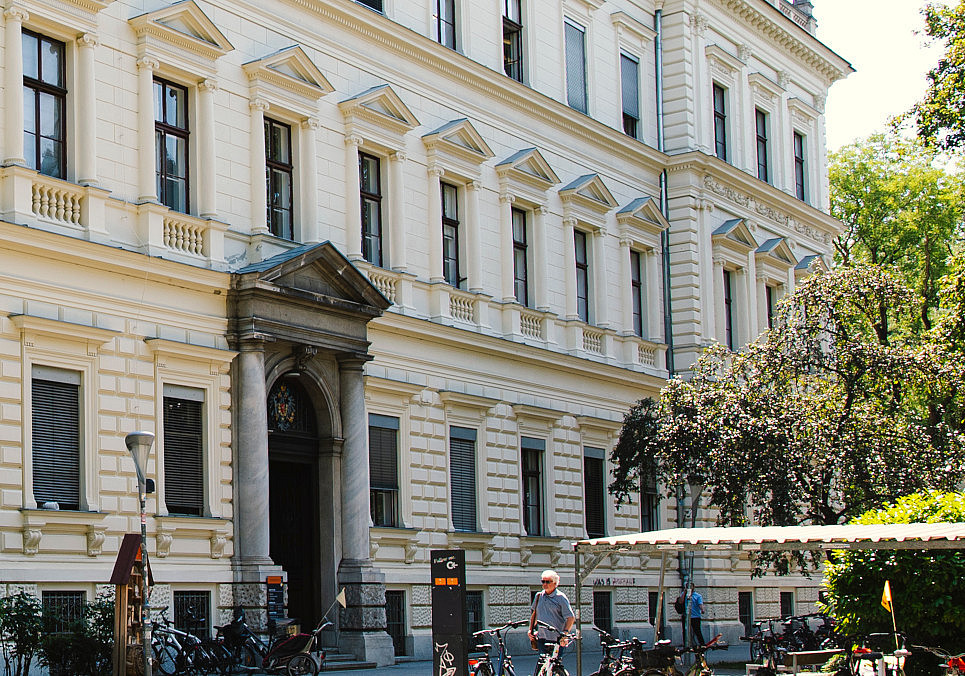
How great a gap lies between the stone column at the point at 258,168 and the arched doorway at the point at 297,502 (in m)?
2.80

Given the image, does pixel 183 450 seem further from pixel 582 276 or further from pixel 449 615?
pixel 582 276

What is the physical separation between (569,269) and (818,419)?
7737 mm

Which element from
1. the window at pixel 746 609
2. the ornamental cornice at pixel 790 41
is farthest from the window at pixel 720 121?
the window at pixel 746 609

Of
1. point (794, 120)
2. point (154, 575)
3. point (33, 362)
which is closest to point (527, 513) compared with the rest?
point (154, 575)

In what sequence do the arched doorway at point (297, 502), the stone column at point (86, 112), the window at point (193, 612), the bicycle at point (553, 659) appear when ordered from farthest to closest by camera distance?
the arched doorway at point (297, 502) → the window at point (193, 612) → the stone column at point (86, 112) → the bicycle at point (553, 659)

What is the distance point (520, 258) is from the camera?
33344 millimetres

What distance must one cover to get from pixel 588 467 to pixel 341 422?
9527 millimetres

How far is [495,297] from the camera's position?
31859 millimetres

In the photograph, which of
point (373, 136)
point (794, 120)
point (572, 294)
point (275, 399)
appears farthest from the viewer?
point (794, 120)

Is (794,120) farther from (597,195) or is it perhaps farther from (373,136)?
(373,136)

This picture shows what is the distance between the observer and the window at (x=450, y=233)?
101 feet

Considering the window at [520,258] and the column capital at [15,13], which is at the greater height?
the column capital at [15,13]

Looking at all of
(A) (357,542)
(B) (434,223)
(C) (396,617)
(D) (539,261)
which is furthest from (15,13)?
(D) (539,261)

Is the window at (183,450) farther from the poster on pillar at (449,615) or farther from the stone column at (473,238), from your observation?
the stone column at (473,238)
